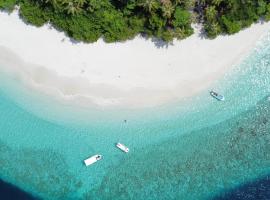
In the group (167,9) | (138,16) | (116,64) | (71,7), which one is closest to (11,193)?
(116,64)

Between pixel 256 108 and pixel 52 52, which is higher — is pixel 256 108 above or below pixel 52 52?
below

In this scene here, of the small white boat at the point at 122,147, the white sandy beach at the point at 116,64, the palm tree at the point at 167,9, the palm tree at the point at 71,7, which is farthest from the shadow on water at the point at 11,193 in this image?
the palm tree at the point at 167,9

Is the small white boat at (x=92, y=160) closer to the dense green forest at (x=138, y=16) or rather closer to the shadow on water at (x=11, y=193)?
Result: the shadow on water at (x=11, y=193)


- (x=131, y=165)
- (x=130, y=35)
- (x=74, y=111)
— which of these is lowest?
(x=131, y=165)

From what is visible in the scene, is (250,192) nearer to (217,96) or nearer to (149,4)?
(217,96)

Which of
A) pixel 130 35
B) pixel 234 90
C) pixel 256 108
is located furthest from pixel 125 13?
pixel 256 108

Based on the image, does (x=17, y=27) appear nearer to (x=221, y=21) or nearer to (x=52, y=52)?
(x=52, y=52)
